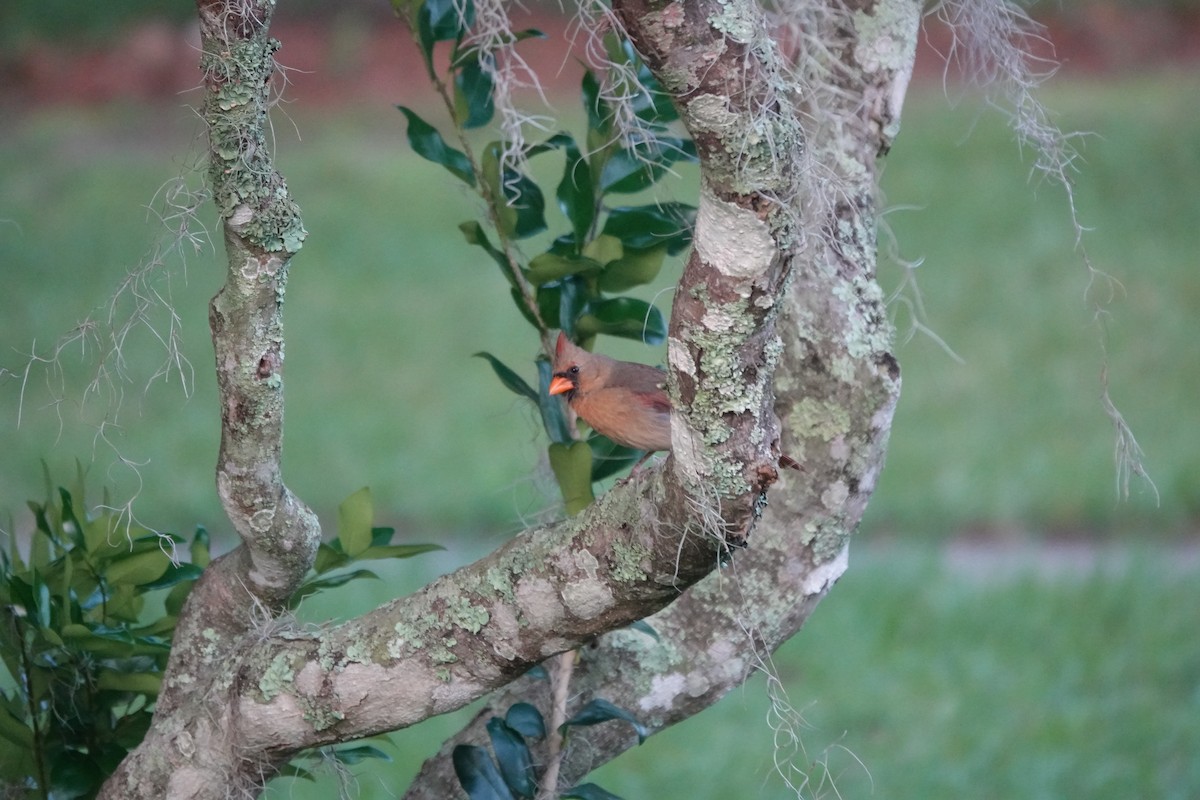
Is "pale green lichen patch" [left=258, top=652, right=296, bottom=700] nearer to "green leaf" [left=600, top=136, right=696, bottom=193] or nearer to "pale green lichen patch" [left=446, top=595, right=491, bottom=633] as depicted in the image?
"pale green lichen patch" [left=446, top=595, right=491, bottom=633]

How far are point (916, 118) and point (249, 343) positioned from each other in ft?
33.6

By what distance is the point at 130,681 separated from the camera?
6.46 ft

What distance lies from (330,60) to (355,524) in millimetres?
11694

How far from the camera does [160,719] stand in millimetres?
1854

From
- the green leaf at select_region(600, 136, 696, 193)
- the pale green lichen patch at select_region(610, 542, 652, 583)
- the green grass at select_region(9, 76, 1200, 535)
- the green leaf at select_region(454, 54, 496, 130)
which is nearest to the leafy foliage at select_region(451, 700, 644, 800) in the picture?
the pale green lichen patch at select_region(610, 542, 652, 583)

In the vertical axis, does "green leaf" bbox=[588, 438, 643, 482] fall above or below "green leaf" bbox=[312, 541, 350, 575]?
above

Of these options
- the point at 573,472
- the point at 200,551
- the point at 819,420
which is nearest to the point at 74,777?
the point at 200,551

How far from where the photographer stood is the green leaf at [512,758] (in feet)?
6.06

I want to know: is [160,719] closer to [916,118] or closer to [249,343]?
[249,343]

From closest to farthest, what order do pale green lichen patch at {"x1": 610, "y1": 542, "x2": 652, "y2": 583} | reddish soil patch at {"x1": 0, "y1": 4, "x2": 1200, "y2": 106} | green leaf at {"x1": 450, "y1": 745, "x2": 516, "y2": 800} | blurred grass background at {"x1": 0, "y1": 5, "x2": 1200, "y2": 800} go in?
pale green lichen patch at {"x1": 610, "y1": 542, "x2": 652, "y2": 583} → green leaf at {"x1": 450, "y1": 745, "x2": 516, "y2": 800} → blurred grass background at {"x1": 0, "y1": 5, "x2": 1200, "y2": 800} → reddish soil patch at {"x1": 0, "y1": 4, "x2": 1200, "y2": 106}

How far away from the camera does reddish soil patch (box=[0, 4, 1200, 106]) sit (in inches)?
486

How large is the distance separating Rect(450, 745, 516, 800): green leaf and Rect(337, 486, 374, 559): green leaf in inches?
13.5

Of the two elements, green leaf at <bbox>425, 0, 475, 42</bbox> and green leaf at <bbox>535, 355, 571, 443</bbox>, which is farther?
green leaf at <bbox>535, 355, 571, 443</bbox>

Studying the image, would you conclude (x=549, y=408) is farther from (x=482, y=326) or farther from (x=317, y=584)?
(x=482, y=326)
